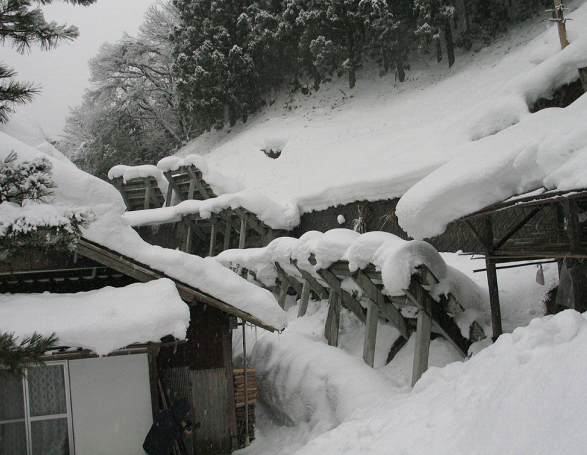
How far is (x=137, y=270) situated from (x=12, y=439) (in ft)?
7.83

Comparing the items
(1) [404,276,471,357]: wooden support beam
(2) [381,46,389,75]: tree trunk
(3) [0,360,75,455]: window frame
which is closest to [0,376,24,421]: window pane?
(3) [0,360,75,455]: window frame

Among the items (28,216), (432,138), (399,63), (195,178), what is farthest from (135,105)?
(28,216)

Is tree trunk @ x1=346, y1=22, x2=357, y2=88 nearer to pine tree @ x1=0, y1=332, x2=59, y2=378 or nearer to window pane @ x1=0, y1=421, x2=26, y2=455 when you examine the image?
window pane @ x1=0, y1=421, x2=26, y2=455

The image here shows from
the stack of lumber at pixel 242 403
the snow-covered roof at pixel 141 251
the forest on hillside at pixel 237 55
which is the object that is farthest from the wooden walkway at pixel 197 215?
the snow-covered roof at pixel 141 251

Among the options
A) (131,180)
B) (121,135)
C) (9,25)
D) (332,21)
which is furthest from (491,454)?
(121,135)

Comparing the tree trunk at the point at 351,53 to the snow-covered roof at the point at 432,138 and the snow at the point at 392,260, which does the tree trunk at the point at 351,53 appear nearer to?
the snow-covered roof at the point at 432,138

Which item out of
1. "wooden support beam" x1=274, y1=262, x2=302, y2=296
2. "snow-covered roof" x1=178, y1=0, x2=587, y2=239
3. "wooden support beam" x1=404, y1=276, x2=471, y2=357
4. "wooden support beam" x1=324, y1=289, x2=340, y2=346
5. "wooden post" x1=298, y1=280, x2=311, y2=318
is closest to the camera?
"snow-covered roof" x1=178, y1=0, x2=587, y2=239

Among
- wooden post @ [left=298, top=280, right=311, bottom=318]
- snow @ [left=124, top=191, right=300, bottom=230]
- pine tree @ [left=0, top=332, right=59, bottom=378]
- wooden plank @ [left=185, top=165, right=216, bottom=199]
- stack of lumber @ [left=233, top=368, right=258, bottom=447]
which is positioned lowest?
stack of lumber @ [left=233, top=368, right=258, bottom=447]

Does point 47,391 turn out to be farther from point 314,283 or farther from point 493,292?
point 314,283

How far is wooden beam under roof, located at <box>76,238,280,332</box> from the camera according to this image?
612 centimetres

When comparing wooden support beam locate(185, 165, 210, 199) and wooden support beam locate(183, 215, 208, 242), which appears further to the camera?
wooden support beam locate(185, 165, 210, 199)

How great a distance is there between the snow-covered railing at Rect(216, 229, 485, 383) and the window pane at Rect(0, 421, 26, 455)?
189 inches

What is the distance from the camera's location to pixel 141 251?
21.3ft

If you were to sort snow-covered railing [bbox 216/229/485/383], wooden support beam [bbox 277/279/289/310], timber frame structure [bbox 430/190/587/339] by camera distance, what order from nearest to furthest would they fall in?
timber frame structure [bbox 430/190/587/339]
snow-covered railing [bbox 216/229/485/383]
wooden support beam [bbox 277/279/289/310]
